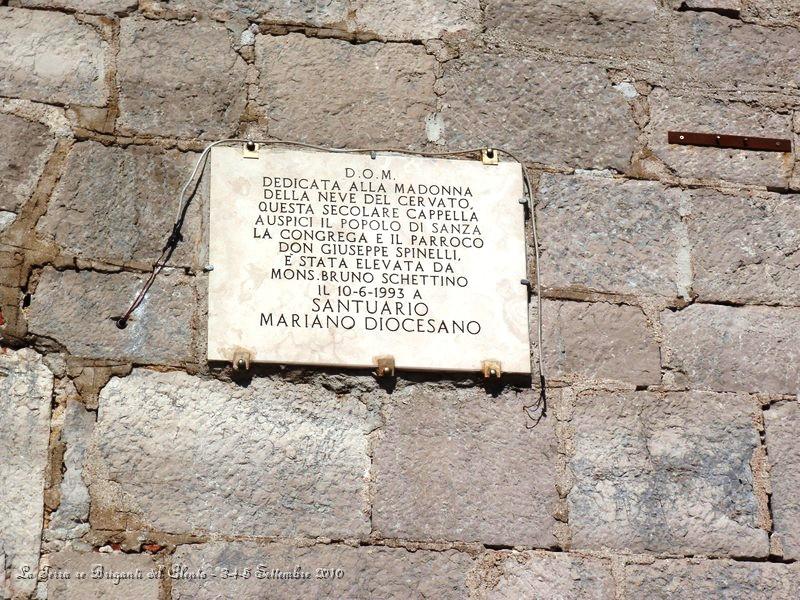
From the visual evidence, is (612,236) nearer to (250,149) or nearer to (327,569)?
(250,149)

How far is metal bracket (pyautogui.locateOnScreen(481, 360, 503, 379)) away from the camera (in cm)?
349

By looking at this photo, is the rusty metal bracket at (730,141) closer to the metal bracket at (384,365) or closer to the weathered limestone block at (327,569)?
the metal bracket at (384,365)

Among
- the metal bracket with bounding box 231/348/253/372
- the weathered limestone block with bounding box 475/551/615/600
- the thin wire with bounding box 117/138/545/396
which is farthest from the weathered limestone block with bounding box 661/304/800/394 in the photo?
the metal bracket with bounding box 231/348/253/372

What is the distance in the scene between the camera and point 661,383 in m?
3.62

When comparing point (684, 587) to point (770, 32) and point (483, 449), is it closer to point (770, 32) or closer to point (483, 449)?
point (483, 449)

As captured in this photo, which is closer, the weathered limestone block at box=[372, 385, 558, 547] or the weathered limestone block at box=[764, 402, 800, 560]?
the weathered limestone block at box=[372, 385, 558, 547]

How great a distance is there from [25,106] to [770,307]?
233 cm

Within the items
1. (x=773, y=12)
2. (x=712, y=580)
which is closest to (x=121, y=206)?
(x=712, y=580)

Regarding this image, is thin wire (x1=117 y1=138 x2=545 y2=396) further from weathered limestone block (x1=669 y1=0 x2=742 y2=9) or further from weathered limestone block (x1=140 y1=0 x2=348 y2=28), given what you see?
weathered limestone block (x1=669 y1=0 x2=742 y2=9)

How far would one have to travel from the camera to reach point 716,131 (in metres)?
3.99

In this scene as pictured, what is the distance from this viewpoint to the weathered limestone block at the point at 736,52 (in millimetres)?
4078

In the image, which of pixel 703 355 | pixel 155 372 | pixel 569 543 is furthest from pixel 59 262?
pixel 703 355

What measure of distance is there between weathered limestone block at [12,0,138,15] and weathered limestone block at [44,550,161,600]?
1680 mm

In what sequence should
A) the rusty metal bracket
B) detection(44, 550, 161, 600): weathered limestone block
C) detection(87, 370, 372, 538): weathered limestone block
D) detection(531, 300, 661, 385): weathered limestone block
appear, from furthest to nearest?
the rusty metal bracket, detection(531, 300, 661, 385): weathered limestone block, detection(87, 370, 372, 538): weathered limestone block, detection(44, 550, 161, 600): weathered limestone block
